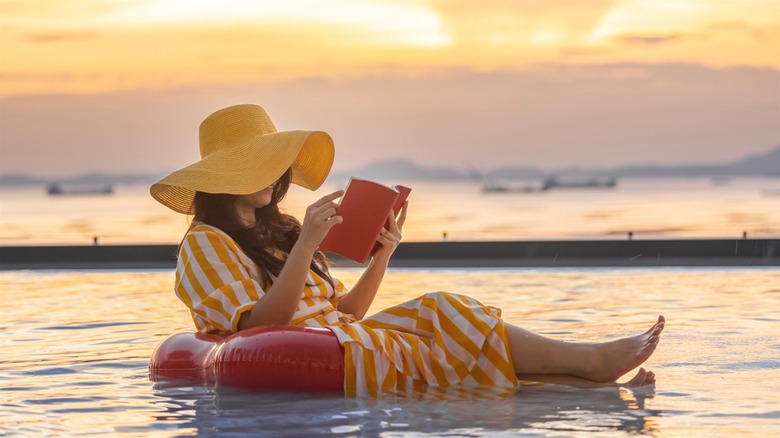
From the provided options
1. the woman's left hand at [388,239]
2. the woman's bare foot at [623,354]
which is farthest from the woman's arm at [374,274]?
the woman's bare foot at [623,354]

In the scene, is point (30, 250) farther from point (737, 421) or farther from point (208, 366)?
point (737, 421)

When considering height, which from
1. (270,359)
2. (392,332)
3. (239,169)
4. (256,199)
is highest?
(239,169)

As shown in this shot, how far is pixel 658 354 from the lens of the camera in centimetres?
682

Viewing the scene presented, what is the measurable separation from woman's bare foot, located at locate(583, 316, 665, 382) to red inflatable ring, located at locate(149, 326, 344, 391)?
109 cm

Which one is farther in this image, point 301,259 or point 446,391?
point 446,391

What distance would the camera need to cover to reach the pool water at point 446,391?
4742 mm

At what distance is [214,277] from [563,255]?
928 cm

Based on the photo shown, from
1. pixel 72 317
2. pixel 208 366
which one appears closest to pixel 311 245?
pixel 208 366

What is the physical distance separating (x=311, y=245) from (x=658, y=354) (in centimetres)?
275

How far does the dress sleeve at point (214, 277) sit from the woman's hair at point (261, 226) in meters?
0.08

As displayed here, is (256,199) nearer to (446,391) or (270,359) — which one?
(270,359)

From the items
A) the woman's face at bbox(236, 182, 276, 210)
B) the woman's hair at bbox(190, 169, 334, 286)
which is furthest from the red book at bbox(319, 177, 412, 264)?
the woman's face at bbox(236, 182, 276, 210)

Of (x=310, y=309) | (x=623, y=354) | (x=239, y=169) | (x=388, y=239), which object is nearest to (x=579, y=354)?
(x=623, y=354)

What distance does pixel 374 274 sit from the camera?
5.53 m
